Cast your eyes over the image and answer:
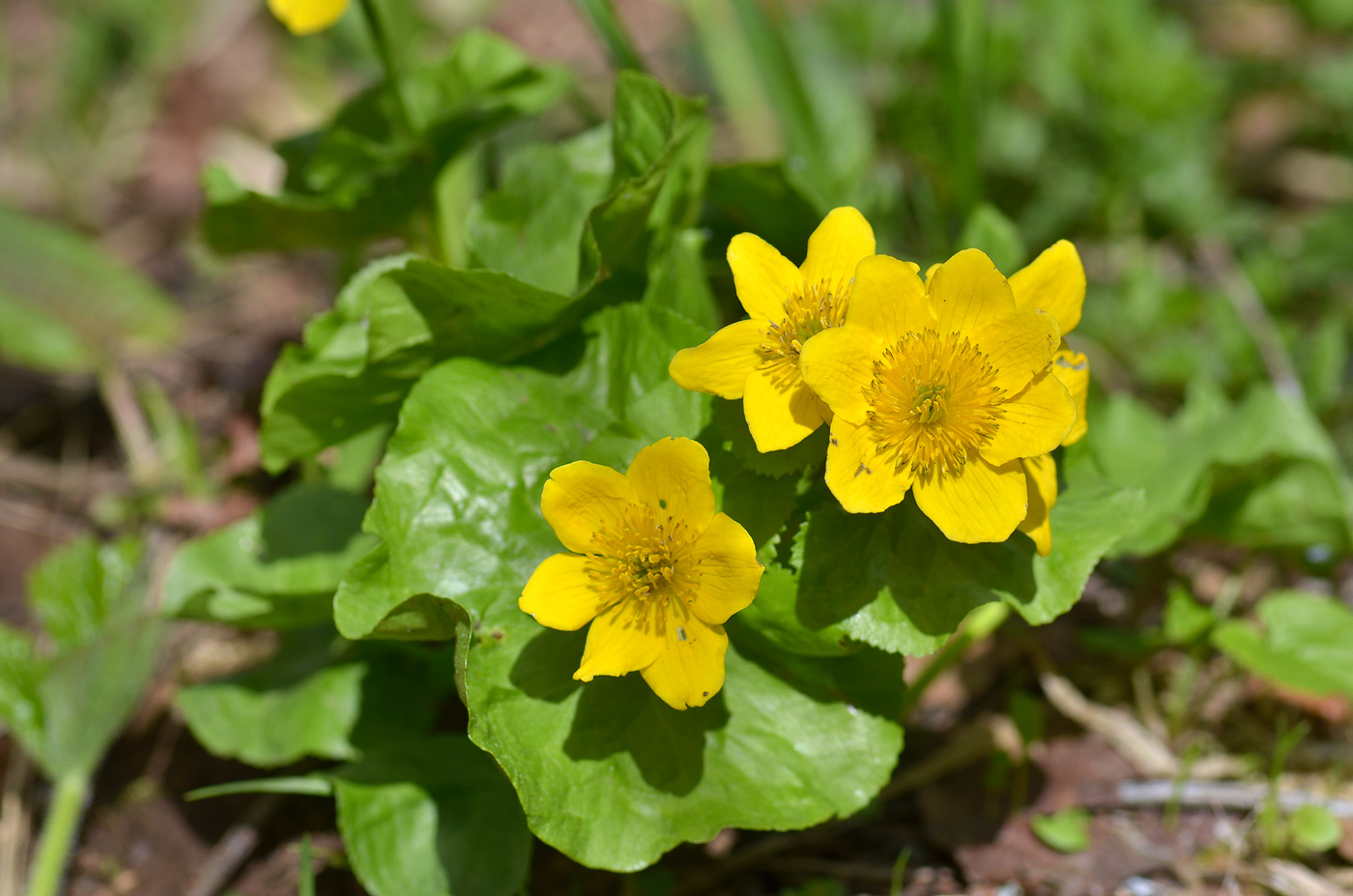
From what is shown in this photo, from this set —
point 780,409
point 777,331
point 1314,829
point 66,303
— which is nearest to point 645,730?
point 780,409

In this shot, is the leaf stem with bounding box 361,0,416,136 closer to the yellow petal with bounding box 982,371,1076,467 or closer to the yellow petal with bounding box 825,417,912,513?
the yellow petal with bounding box 825,417,912,513

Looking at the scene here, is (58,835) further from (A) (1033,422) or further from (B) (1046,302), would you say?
(B) (1046,302)

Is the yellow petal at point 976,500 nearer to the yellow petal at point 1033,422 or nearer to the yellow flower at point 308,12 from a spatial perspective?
the yellow petal at point 1033,422

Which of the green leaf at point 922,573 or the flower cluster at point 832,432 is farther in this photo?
the green leaf at point 922,573

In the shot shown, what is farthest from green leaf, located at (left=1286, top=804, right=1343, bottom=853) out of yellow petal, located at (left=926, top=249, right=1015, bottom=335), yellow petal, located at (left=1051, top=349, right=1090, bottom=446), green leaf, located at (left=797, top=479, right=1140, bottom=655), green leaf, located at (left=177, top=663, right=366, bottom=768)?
green leaf, located at (left=177, top=663, right=366, bottom=768)

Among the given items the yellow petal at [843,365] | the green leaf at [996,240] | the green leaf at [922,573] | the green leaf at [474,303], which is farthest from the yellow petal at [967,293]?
the green leaf at [996,240]
